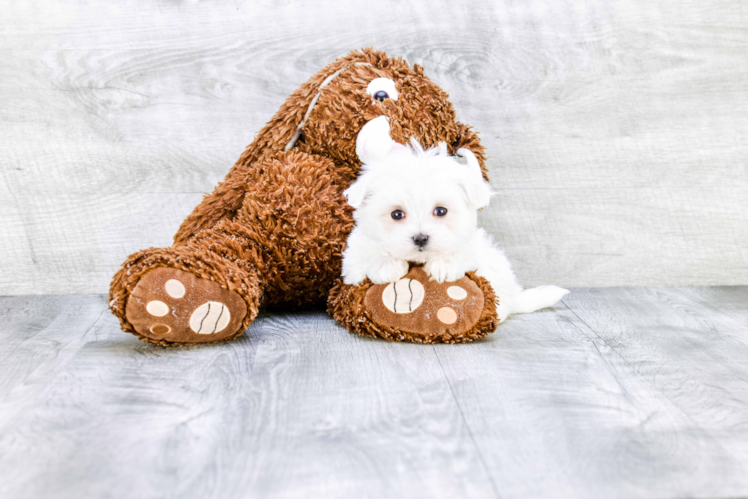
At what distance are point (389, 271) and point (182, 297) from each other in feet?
1.13

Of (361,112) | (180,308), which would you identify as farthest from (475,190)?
(180,308)

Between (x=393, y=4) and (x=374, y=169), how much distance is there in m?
0.66

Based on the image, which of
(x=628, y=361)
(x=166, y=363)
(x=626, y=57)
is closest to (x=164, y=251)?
(x=166, y=363)

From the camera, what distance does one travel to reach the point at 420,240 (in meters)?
1.01

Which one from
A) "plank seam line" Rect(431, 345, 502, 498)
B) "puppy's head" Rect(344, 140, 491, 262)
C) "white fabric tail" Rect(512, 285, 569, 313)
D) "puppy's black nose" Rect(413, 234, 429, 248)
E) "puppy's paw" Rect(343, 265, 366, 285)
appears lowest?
"white fabric tail" Rect(512, 285, 569, 313)

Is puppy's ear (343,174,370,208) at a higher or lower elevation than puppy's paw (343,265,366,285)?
higher

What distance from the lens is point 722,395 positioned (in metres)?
0.90

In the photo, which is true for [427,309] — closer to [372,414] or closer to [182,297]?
[372,414]

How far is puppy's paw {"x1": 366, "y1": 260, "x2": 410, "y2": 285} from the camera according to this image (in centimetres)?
109

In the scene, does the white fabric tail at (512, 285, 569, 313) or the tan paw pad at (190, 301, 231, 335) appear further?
the white fabric tail at (512, 285, 569, 313)

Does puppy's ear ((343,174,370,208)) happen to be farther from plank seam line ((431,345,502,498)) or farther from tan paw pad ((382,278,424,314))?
plank seam line ((431,345,502,498))

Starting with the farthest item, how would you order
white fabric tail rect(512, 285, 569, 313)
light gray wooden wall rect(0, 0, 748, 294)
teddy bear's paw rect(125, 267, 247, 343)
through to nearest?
light gray wooden wall rect(0, 0, 748, 294), white fabric tail rect(512, 285, 569, 313), teddy bear's paw rect(125, 267, 247, 343)

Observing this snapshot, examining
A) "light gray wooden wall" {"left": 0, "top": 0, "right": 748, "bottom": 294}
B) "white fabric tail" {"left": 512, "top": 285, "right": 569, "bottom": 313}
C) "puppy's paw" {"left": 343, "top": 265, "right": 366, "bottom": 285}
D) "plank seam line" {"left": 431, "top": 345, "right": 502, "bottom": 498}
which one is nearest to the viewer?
"plank seam line" {"left": 431, "top": 345, "right": 502, "bottom": 498}

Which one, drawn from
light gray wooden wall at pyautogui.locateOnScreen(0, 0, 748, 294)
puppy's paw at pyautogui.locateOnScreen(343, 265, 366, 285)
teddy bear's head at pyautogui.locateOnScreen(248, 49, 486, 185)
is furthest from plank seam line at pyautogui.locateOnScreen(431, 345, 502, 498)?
light gray wooden wall at pyautogui.locateOnScreen(0, 0, 748, 294)
